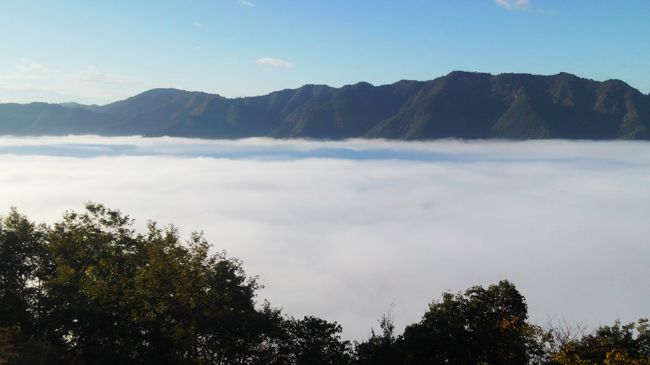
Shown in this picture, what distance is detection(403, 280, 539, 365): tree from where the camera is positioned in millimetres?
20938

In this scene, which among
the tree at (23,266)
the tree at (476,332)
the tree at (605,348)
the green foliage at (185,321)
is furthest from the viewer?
the tree at (23,266)

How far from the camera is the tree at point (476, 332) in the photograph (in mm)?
20938

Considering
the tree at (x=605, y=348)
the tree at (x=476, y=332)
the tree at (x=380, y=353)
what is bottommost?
the tree at (x=380, y=353)

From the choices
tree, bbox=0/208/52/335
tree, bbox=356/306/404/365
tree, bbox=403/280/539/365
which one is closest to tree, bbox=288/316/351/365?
tree, bbox=356/306/404/365

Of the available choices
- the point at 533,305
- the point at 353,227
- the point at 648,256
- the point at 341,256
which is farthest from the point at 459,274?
the point at 648,256

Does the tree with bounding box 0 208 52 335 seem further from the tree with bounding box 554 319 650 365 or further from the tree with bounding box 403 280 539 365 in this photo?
the tree with bounding box 554 319 650 365

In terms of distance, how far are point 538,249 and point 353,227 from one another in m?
81.2

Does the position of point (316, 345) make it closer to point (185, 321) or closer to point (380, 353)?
point (380, 353)

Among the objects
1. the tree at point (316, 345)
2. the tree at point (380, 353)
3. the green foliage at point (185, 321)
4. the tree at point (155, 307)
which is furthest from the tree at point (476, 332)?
the tree at point (155, 307)

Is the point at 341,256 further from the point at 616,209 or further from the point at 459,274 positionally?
the point at 616,209

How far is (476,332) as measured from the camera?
2389cm

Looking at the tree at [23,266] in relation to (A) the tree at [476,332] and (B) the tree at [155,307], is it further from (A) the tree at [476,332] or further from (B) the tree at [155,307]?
(A) the tree at [476,332]

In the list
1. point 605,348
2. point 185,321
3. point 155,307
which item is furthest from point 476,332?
point 155,307

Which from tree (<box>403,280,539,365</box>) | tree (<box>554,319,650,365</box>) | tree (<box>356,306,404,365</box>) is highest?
tree (<box>554,319,650,365</box>)
